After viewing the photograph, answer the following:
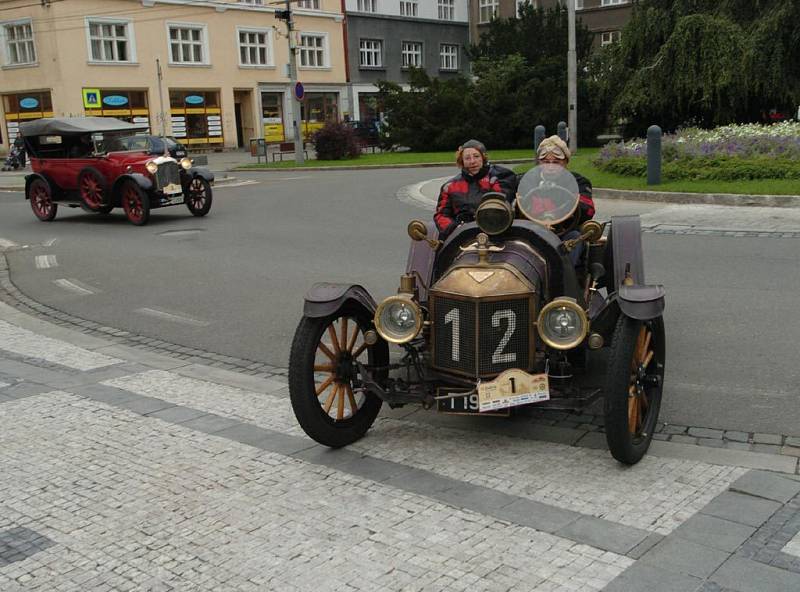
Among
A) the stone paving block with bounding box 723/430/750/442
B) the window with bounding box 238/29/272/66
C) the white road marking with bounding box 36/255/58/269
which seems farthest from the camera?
the window with bounding box 238/29/272/66

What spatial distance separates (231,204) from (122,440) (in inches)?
571

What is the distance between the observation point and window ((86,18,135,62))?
1625 inches

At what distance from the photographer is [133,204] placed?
1612 centimetres

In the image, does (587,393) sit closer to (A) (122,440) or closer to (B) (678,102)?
(A) (122,440)

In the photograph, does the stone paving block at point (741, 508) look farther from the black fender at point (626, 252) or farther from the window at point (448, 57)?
the window at point (448, 57)

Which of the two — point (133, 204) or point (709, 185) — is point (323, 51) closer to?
point (133, 204)

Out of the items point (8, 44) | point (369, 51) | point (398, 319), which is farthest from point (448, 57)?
point (398, 319)

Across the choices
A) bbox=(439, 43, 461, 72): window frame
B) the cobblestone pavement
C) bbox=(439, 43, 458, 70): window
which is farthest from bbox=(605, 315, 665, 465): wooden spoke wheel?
bbox=(439, 43, 458, 70): window

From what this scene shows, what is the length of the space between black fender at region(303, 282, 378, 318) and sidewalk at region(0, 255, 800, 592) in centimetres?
81

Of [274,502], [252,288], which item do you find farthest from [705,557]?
[252,288]

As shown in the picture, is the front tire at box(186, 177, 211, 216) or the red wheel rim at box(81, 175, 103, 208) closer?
the red wheel rim at box(81, 175, 103, 208)

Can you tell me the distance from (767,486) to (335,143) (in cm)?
3016

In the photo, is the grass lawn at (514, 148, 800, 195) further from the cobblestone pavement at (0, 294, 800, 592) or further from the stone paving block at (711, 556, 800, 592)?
the stone paving block at (711, 556, 800, 592)

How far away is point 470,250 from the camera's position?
4863 mm
